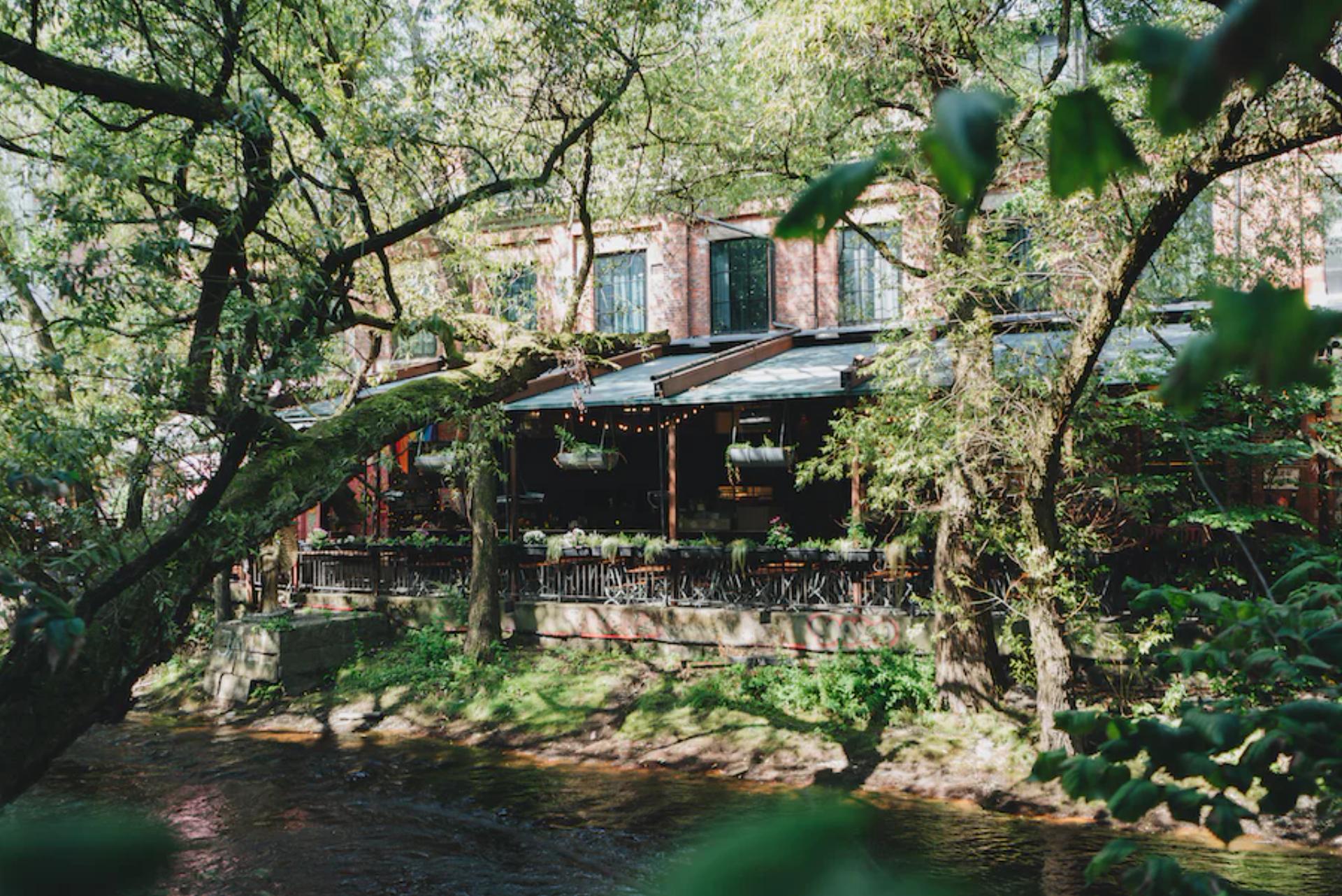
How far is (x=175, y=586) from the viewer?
23.5 feet

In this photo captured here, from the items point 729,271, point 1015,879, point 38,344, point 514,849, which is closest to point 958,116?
point 1015,879

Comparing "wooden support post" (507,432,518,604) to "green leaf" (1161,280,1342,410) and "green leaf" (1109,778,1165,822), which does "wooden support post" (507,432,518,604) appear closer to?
"green leaf" (1109,778,1165,822)

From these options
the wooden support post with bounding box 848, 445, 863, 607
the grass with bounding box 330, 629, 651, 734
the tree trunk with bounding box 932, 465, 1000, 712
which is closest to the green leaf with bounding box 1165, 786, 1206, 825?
→ the tree trunk with bounding box 932, 465, 1000, 712

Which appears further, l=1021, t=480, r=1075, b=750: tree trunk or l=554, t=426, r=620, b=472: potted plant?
l=554, t=426, r=620, b=472: potted plant

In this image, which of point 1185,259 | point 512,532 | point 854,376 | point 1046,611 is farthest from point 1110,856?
point 512,532

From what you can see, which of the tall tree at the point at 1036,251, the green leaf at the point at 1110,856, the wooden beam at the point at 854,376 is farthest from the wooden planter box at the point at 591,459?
the green leaf at the point at 1110,856

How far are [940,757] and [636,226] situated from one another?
9864 mm

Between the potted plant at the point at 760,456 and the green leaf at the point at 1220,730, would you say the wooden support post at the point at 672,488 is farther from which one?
the green leaf at the point at 1220,730

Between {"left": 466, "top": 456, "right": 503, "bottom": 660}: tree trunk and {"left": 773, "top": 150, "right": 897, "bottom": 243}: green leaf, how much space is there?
1564 cm

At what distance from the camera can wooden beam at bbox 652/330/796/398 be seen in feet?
54.5

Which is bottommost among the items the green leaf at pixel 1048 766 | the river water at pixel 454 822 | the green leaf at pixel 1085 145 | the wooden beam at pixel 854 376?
the river water at pixel 454 822

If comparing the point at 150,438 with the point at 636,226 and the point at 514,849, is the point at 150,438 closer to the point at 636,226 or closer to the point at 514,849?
the point at 514,849

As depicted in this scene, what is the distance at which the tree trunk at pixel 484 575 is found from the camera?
16.4 m

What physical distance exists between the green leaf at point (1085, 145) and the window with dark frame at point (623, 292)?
72.2ft
